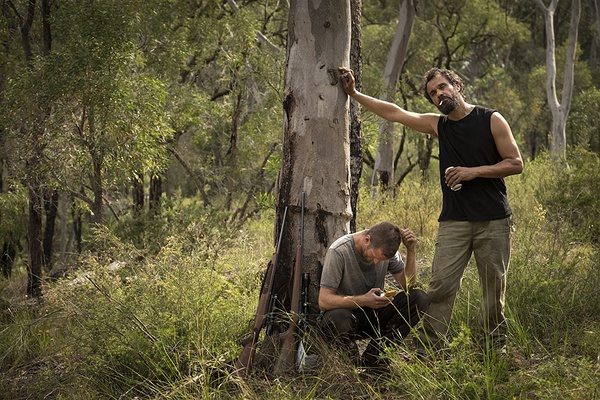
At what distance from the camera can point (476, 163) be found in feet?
17.3

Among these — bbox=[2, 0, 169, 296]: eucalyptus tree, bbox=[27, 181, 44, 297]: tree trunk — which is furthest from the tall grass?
bbox=[27, 181, 44, 297]: tree trunk

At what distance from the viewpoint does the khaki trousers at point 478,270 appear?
5305 millimetres

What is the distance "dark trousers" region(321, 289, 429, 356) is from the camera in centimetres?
531

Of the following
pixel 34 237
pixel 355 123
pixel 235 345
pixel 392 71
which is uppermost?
pixel 392 71

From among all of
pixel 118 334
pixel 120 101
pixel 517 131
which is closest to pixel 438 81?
pixel 118 334

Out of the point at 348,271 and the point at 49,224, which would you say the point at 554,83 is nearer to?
the point at 49,224

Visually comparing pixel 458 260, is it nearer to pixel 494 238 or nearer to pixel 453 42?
pixel 494 238

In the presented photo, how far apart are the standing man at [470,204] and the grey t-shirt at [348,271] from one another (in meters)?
0.41

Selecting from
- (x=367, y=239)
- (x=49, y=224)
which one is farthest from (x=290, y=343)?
(x=49, y=224)

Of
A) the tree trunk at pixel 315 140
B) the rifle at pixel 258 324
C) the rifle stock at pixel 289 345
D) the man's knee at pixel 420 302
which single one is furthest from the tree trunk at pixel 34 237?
the man's knee at pixel 420 302

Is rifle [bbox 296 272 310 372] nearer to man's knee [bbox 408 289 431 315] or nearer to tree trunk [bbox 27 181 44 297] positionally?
man's knee [bbox 408 289 431 315]

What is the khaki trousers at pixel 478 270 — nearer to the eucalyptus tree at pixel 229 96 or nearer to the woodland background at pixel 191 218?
the woodland background at pixel 191 218

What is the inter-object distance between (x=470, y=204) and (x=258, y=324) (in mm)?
1651

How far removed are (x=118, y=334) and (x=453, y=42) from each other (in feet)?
67.8
